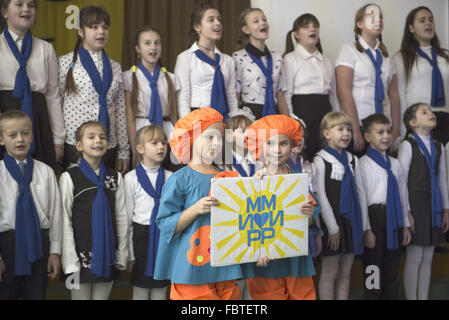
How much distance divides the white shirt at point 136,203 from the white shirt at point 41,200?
0.41m

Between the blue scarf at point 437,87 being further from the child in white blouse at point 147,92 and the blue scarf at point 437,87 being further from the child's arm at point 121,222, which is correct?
the child's arm at point 121,222

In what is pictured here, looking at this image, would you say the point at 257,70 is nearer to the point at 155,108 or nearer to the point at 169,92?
the point at 169,92

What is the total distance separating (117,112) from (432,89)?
2541 millimetres

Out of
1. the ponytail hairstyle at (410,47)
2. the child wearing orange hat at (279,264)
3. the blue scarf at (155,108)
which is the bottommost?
the child wearing orange hat at (279,264)

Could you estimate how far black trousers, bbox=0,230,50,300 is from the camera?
9.69 ft

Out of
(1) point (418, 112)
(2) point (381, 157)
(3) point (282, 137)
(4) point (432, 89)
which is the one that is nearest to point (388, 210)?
(2) point (381, 157)

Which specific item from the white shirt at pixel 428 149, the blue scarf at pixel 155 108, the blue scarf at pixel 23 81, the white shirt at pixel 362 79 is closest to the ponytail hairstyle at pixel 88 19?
the blue scarf at pixel 23 81

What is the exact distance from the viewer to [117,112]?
362cm

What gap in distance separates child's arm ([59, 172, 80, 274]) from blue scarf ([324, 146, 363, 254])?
5.49 feet

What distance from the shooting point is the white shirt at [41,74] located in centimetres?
325

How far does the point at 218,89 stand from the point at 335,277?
58.2 inches

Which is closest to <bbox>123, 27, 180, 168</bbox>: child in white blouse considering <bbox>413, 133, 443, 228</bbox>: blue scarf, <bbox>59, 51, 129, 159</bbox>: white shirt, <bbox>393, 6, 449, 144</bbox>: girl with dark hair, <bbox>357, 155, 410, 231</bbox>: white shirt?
<bbox>59, 51, 129, 159</bbox>: white shirt

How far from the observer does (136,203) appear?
3318 mm

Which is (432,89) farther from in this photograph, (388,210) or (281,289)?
(281,289)
